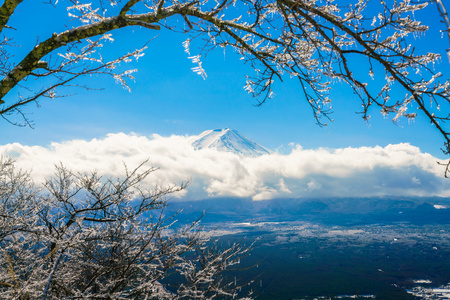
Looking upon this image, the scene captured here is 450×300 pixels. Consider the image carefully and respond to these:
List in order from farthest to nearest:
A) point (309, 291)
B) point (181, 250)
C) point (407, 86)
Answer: point (309, 291)
point (181, 250)
point (407, 86)

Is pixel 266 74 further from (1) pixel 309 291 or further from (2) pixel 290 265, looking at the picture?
(2) pixel 290 265

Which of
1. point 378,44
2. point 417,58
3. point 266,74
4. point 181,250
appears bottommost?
point 181,250

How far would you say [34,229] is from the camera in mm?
3850

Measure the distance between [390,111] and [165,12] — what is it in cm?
296

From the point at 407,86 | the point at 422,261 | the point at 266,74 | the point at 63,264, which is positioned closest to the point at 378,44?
the point at 407,86

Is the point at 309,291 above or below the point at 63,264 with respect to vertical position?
below

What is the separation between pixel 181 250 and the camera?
16.4 feet

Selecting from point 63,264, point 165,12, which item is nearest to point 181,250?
point 63,264

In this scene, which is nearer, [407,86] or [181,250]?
[407,86]

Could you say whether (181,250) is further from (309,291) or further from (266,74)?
(309,291)

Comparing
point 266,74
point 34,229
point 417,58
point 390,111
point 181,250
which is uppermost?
point 266,74

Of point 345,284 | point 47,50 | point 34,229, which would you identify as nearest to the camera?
point 47,50

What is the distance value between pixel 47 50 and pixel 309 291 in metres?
155

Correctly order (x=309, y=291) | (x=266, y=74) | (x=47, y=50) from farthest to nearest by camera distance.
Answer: (x=309, y=291) → (x=266, y=74) → (x=47, y=50)
